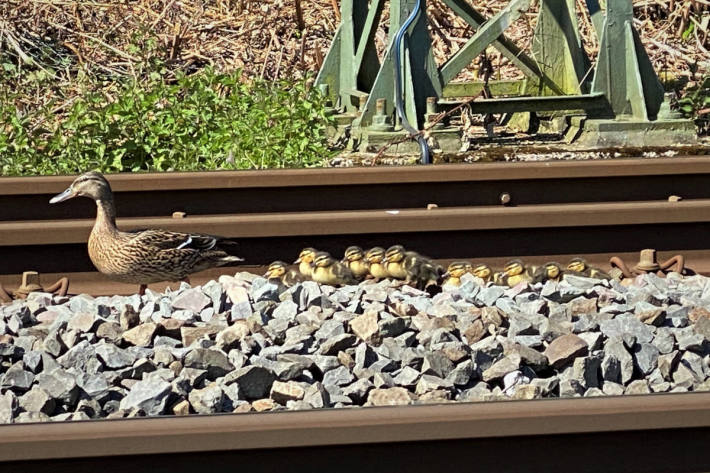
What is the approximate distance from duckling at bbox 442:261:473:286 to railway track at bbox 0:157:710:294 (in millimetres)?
246

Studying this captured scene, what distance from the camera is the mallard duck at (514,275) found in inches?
256

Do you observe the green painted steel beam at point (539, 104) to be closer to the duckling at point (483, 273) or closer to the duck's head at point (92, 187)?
the duckling at point (483, 273)

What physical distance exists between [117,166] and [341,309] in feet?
13.3

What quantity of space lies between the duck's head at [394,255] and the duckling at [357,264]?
0.12 m

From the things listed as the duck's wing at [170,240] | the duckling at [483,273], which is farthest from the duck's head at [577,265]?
the duck's wing at [170,240]

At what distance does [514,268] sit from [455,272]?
0.29m

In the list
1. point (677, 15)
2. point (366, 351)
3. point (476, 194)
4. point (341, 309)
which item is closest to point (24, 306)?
point (341, 309)

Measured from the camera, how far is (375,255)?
6.56 metres

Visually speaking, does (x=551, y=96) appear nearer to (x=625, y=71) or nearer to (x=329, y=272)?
(x=625, y=71)

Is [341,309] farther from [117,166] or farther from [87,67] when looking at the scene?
[87,67]

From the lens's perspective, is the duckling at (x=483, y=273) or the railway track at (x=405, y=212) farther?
the railway track at (x=405, y=212)

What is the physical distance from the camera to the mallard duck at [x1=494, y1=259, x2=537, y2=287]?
21.3ft

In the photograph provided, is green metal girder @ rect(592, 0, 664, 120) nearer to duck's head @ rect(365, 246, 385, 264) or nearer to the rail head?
duck's head @ rect(365, 246, 385, 264)

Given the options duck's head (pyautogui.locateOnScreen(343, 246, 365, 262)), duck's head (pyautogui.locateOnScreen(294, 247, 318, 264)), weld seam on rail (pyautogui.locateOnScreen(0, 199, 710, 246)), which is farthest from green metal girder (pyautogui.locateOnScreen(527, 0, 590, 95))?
duck's head (pyautogui.locateOnScreen(294, 247, 318, 264))
